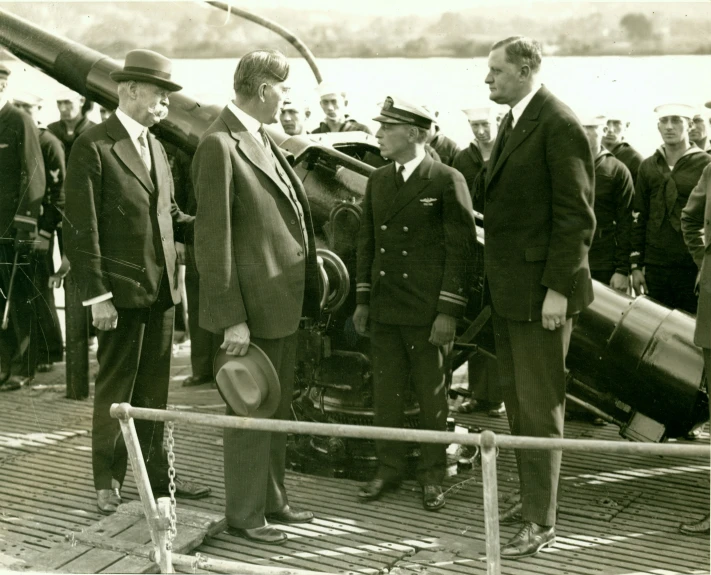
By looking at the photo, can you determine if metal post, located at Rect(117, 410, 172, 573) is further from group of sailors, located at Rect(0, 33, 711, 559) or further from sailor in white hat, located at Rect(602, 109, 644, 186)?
sailor in white hat, located at Rect(602, 109, 644, 186)

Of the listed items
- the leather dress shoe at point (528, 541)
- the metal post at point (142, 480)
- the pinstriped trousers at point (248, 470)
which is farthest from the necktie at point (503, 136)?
the metal post at point (142, 480)

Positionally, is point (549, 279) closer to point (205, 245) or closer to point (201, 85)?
point (205, 245)

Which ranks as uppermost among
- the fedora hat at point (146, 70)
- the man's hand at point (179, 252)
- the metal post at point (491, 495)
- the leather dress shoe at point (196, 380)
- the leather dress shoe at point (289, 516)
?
the fedora hat at point (146, 70)

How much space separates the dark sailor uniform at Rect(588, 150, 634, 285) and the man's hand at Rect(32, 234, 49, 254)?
426 centimetres

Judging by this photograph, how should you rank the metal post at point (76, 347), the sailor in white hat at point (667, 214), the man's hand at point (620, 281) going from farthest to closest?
the man's hand at point (620, 281)
the metal post at point (76, 347)
the sailor in white hat at point (667, 214)

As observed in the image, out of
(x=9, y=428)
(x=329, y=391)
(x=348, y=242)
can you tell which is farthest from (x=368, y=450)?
(x=9, y=428)

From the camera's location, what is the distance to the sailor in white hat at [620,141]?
783cm

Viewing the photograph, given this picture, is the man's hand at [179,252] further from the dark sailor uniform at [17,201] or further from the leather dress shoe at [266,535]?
the dark sailor uniform at [17,201]

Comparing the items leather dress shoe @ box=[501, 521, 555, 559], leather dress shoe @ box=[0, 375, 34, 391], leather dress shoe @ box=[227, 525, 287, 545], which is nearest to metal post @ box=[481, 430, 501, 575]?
leather dress shoe @ box=[501, 521, 555, 559]

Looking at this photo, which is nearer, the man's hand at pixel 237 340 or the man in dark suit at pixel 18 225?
the man's hand at pixel 237 340

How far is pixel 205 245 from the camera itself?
4.16 meters

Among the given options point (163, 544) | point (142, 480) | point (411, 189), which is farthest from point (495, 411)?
point (142, 480)

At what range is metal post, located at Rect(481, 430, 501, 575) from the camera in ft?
9.75

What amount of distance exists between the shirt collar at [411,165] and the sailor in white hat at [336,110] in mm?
3211
